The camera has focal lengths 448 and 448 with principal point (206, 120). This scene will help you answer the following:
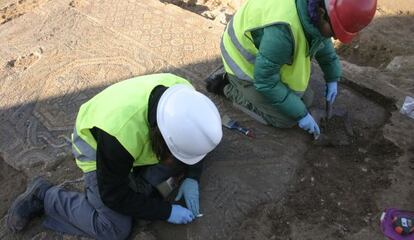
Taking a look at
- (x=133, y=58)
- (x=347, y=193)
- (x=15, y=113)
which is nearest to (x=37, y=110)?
(x=15, y=113)

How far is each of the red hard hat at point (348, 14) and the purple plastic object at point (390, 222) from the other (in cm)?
113

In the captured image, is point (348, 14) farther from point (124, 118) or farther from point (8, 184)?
point (8, 184)

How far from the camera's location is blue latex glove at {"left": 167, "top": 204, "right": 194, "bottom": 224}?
2805mm

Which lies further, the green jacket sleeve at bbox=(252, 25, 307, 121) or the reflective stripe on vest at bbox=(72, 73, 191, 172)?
the green jacket sleeve at bbox=(252, 25, 307, 121)

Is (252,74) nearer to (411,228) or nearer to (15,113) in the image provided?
(411,228)

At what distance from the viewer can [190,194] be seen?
2.94 metres

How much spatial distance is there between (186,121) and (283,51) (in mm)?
943

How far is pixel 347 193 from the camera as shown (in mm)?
2961

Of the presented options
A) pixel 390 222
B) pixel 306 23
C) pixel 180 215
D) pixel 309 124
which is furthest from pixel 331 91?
pixel 180 215

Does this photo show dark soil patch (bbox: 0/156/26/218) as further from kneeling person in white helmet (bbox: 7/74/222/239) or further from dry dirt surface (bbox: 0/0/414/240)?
kneeling person in white helmet (bbox: 7/74/222/239)

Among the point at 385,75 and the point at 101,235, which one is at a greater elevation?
the point at 385,75

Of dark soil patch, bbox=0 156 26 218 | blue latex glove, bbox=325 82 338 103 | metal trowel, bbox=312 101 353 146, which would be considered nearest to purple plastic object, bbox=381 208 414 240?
metal trowel, bbox=312 101 353 146

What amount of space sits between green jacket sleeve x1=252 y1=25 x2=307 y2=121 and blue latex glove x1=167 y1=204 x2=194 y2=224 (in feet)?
3.15

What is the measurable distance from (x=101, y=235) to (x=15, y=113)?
1661mm
